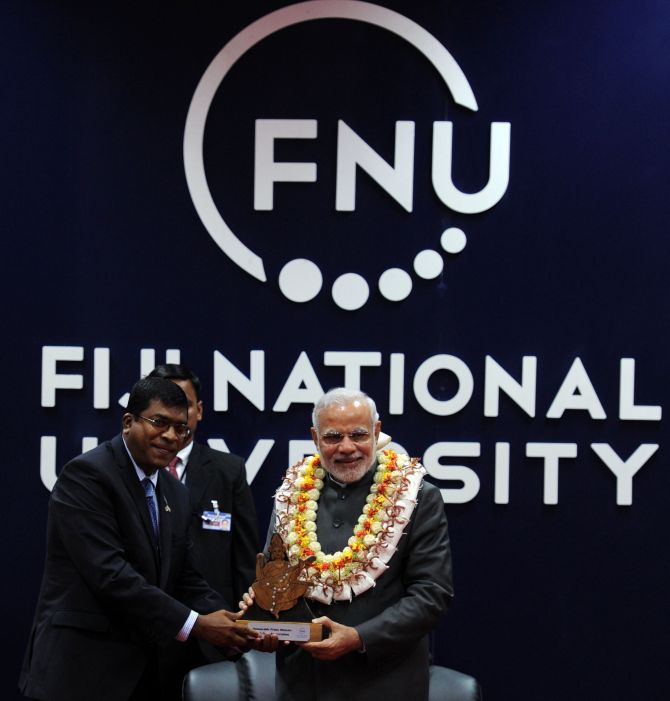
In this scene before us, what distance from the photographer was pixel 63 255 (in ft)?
14.6

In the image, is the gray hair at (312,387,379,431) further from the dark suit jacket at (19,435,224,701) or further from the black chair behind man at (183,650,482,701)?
the black chair behind man at (183,650,482,701)

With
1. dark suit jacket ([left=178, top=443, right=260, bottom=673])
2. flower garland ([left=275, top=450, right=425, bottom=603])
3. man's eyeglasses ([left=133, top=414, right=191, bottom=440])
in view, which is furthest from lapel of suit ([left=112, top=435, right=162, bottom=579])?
dark suit jacket ([left=178, top=443, right=260, bottom=673])

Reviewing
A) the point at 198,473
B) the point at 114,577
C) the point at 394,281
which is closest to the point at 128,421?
the point at 114,577

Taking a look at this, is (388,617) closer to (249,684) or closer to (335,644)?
(335,644)

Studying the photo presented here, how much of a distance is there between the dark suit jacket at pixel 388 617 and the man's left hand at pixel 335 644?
31mm

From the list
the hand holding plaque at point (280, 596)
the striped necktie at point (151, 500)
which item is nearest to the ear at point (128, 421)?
the striped necktie at point (151, 500)

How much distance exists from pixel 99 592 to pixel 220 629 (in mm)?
364

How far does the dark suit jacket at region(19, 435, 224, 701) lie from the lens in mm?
2787

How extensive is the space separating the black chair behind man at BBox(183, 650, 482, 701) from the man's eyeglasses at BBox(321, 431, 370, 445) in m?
0.97

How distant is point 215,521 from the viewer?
3834 millimetres

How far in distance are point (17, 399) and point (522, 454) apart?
89.8 inches

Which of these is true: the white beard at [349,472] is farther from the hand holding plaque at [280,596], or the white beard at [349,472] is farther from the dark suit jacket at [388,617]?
the hand holding plaque at [280,596]

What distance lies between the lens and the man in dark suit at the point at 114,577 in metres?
2.79

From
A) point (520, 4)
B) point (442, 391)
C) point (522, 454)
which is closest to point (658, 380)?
point (522, 454)
